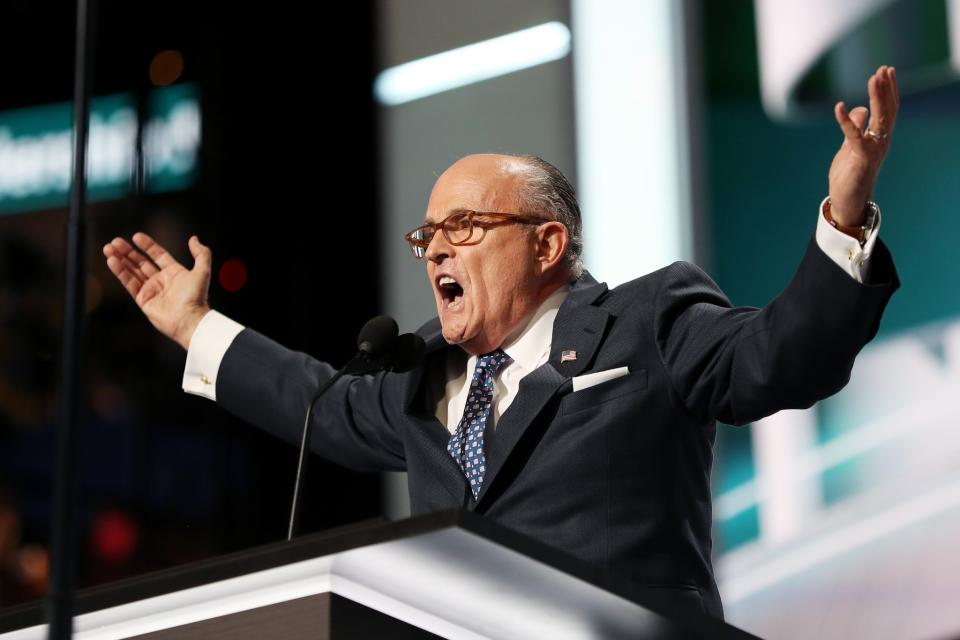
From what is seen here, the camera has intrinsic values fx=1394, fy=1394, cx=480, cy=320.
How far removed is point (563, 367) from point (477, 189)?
37 cm

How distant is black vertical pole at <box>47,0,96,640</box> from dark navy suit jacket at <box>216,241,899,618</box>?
0.81 meters

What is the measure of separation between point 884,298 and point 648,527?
437 mm

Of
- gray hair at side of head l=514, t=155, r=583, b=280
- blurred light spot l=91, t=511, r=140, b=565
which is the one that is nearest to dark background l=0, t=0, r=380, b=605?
blurred light spot l=91, t=511, r=140, b=565

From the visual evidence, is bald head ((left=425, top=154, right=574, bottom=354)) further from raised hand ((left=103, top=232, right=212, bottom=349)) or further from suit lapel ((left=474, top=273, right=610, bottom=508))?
raised hand ((left=103, top=232, right=212, bottom=349))

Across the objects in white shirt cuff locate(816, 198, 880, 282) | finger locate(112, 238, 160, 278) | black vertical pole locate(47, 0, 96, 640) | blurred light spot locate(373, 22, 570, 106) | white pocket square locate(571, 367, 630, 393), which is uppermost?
blurred light spot locate(373, 22, 570, 106)

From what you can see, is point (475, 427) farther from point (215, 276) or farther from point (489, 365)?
point (215, 276)

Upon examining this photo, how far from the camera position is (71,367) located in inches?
46.6

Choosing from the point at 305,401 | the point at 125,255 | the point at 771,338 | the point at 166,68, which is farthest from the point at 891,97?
the point at 166,68

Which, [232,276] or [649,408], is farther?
[232,276]

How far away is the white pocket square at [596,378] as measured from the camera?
1.95m

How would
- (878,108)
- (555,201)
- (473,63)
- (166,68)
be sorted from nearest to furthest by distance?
(878,108) < (555,201) < (473,63) < (166,68)

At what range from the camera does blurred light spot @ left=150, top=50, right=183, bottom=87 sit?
4.55 meters

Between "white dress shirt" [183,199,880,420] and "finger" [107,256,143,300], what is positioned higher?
"finger" [107,256,143,300]

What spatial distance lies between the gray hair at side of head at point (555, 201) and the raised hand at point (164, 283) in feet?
1.79
